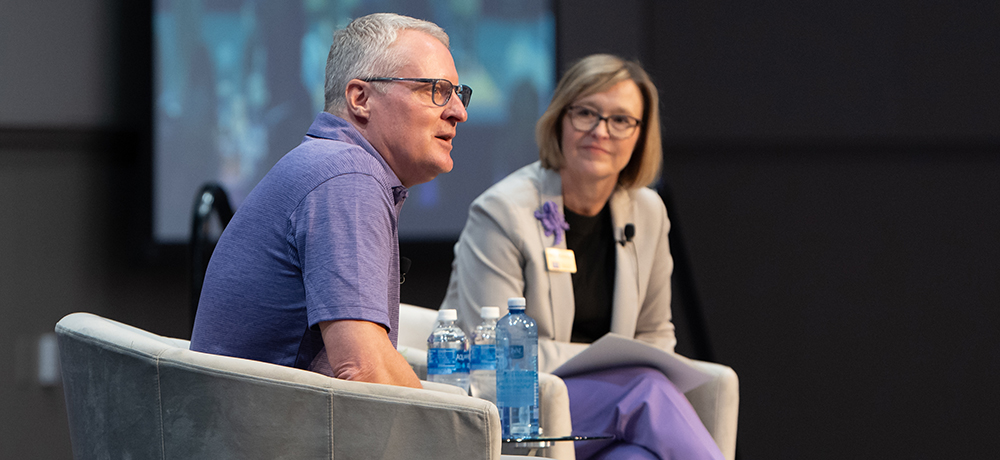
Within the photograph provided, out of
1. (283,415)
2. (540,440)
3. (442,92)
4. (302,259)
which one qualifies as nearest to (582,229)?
(540,440)

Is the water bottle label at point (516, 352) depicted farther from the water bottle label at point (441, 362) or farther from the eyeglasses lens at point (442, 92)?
the eyeglasses lens at point (442, 92)

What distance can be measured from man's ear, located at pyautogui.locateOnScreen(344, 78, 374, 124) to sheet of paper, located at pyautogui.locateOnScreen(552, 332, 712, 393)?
0.82 m

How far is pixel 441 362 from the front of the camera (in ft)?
6.52

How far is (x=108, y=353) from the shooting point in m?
1.18

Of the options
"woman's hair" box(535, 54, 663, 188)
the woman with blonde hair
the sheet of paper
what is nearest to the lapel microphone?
the woman with blonde hair

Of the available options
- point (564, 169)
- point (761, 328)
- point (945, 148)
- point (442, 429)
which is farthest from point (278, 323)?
point (945, 148)

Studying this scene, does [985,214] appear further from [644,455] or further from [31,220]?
[31,220]

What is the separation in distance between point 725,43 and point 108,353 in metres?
3.31

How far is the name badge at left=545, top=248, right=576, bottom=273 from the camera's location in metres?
2.36

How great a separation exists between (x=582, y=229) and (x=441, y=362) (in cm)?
69

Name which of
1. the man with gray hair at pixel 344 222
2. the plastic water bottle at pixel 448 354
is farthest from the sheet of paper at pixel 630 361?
the man with gray hair at pixel 344 222

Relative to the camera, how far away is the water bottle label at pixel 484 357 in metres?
2.03

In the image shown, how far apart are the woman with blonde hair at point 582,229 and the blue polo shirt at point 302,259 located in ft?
3.51

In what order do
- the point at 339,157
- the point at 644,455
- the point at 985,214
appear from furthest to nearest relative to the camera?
1. the point at 985,214
2. the point at 644,455
3. the point at 339,157
